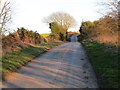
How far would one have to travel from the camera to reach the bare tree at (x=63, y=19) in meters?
56.8

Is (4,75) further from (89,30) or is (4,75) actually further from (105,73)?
(89,30)

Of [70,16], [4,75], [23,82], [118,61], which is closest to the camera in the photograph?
[23,82]

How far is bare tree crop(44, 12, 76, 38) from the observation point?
56.8 meters

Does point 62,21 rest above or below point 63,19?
below

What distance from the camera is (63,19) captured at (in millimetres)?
58312

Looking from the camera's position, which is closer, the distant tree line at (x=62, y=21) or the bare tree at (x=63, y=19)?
the distant tree line at (x=62, y=21)

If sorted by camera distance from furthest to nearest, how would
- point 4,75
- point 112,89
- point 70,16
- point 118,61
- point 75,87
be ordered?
1. point 70,16
2. point 118,61
3. point 4,75
4. point 75,87
5. point 112,89


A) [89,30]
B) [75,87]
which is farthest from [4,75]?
[89,30]

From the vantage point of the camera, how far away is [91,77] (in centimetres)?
765

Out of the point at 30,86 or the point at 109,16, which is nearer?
the point at 30,86

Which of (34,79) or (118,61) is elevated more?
(118,61)

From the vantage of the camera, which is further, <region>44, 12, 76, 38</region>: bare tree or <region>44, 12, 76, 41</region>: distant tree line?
<region>44, 12, 76, 38</region>: bare tree

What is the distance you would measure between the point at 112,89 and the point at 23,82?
3698 mm

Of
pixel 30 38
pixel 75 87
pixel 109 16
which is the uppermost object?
pixel 109 16
